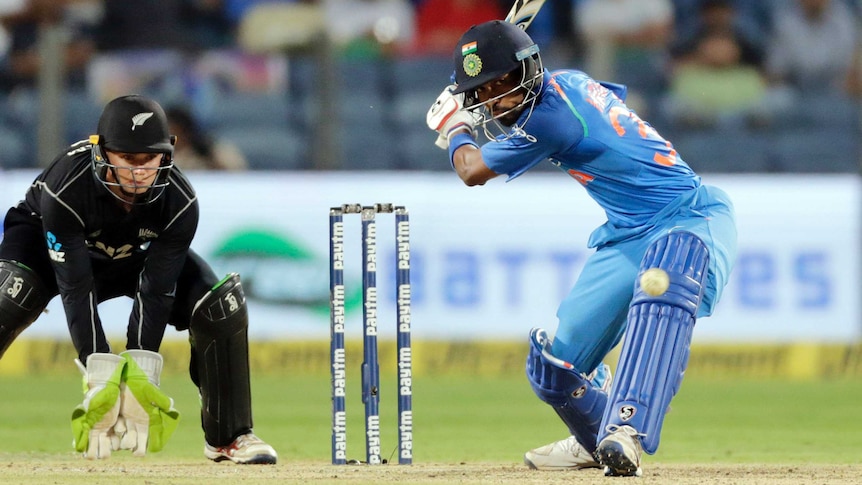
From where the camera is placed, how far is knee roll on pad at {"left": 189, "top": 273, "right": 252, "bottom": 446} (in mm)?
5141

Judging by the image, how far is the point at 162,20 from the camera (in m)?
10.3

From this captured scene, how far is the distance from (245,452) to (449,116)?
140 centimetres

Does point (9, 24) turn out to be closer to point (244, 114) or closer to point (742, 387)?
point (244, 114)

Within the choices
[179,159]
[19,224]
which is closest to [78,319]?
[19,224]

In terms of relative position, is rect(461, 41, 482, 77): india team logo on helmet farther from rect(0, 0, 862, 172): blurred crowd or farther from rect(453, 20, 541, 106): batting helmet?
rect(0, 0, 862, 172): blurred crowd

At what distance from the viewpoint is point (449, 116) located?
16.2 feet

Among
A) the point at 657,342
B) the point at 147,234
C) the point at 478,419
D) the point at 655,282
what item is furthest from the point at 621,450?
the point at 478,419

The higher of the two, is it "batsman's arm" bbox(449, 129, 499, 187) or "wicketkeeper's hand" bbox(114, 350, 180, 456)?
"batsman's arm" bbox(449, 129, 499, 187)

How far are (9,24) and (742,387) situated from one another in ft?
17.9

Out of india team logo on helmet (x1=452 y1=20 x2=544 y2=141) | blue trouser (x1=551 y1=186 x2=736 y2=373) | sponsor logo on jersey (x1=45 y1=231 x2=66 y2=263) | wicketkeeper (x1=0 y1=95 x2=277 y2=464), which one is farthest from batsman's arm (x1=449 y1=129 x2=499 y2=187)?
sponsor logo on jersey (x1=45 y1=231 x2=66 y2=263)

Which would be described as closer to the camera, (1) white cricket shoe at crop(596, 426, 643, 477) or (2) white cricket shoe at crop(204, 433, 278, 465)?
(1) white cricket shoe at crop(596, 426, 643, 477)

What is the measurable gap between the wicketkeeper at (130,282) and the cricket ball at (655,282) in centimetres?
149

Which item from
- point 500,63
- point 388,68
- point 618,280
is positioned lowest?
point 618,280

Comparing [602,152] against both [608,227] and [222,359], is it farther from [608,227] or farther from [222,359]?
[222,359]
